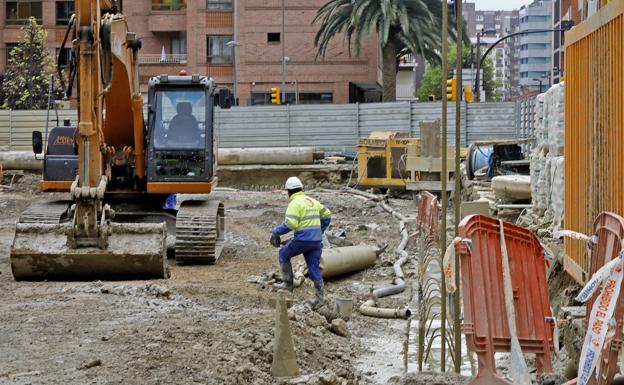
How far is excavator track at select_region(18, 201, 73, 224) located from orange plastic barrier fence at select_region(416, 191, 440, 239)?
5.52 meters

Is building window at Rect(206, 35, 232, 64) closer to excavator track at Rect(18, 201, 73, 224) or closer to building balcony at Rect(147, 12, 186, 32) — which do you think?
building balcony at Rect(147, 12, 186, 32)

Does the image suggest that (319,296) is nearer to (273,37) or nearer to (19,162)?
(19,162)

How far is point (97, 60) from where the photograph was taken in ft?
50.1

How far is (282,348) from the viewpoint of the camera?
9430 millimetres

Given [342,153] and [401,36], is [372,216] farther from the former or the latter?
[401,36]

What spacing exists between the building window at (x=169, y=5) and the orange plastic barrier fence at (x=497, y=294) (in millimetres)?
57592

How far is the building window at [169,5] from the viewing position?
6359 centimetres

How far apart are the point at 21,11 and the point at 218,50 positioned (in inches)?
460

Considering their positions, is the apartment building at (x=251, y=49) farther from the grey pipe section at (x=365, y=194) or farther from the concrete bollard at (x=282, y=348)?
the concrete bollard at (x=282, y=348)

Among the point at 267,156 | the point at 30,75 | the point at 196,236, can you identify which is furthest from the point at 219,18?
the point at 196,236

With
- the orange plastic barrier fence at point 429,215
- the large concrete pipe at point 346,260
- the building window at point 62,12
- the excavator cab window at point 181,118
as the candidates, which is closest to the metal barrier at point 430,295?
the orange plastic barrier fence at point 429,215

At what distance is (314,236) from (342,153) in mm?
29917

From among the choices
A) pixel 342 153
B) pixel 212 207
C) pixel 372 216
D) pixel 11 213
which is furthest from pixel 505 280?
pixel 342 153

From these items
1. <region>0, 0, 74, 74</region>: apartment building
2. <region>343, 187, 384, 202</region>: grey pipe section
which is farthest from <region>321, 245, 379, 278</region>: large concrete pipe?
<region>0, 0, 74, 74</region>: apartment building
